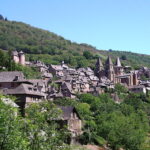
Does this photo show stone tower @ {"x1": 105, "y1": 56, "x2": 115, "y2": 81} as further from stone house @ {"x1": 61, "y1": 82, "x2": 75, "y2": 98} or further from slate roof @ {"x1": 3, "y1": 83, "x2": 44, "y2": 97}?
slate roof @ {"x1": 3, "y1": 83, "x2": 44, "y2": 97}

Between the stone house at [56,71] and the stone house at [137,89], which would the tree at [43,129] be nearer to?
the stone house at [137,89]

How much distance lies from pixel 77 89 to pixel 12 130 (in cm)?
9284

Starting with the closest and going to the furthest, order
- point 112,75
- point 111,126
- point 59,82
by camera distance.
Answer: point 111,126, point 59,82, point 112,75

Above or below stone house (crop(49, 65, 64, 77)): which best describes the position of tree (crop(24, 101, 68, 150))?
below

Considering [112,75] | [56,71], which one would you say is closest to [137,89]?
[112,75]

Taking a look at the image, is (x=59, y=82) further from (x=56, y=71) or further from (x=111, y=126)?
(x=111, y=126)

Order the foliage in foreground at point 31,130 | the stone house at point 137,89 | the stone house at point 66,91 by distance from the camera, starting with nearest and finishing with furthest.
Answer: the foliage in foreground at point 31,130 → the stone house at point 66,91 → the stone house at point 137,89

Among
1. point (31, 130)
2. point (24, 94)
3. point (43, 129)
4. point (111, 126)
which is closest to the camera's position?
point (31, 130)

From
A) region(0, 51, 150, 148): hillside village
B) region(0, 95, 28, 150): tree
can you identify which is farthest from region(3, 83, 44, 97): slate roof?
region(0, 95, 28, 150): tree

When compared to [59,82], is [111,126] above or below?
below

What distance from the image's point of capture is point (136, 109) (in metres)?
107

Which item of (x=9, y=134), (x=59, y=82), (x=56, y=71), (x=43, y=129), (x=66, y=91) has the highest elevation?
(x=56, y=71)

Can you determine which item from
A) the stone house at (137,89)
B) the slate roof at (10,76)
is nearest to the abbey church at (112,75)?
the stone house at (137,89)

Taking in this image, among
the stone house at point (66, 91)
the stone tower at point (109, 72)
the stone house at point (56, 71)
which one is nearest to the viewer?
the stone house at point (66, 91)
